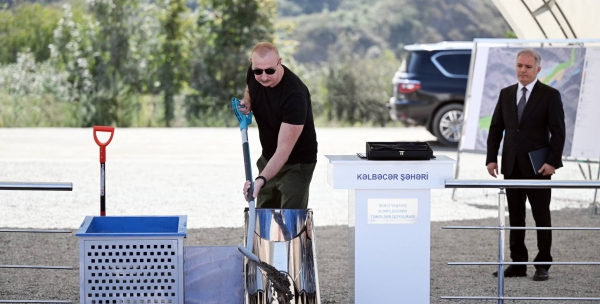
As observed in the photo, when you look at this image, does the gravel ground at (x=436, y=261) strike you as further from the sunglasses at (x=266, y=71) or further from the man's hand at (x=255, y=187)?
the sunglasses at (x=266, y=71)

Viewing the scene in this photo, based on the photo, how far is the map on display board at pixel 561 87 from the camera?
32.2 feet

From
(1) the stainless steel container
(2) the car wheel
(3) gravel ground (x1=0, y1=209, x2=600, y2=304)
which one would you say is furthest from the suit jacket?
(2) the car wheel

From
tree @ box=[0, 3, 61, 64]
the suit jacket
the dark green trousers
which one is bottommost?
the dark green trousers

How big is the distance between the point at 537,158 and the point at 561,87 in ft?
11.6

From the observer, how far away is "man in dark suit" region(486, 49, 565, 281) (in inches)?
262

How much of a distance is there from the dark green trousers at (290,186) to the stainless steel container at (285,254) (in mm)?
786

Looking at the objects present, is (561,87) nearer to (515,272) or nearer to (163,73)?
(515,272)

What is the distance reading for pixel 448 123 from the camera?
17234 mm

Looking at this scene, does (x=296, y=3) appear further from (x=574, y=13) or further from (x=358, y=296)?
(x=358, y=296)

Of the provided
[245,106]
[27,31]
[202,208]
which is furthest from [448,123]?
[27,31]

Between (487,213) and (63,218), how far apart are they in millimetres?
4421

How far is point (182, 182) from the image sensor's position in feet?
41.7

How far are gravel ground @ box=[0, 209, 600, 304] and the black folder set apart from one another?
81 centimetres

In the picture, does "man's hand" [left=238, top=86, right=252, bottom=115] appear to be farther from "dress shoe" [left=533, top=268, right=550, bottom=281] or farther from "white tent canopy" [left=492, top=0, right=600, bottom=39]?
"white tent canopy" [left=492, top=0, right=600, bottom=39]
